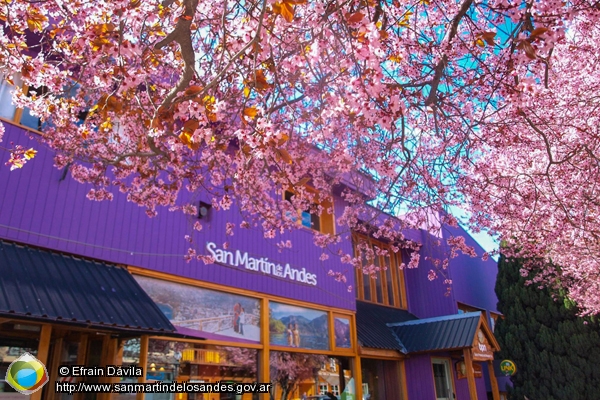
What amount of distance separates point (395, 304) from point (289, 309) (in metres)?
7.41

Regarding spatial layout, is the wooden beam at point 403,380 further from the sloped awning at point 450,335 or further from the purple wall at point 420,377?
the sloped awning at point 450,335

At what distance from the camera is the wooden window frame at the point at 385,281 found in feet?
51.8

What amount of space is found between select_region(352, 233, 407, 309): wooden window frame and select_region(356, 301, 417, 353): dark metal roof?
13.0 inches

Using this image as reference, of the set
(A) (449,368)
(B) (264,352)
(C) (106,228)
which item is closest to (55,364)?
(C) (106,228)

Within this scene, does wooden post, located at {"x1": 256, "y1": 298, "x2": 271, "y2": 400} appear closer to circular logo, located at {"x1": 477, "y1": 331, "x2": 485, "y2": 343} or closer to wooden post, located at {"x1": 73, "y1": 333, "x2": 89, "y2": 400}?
wooden post, located at {"x1": 73, "y1": 333, "x2": 89, "y2": 400}

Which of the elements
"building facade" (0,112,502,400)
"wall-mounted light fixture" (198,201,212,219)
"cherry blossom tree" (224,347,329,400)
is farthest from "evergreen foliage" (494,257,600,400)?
"wall-mounted light fixture" (198,201,212,219)

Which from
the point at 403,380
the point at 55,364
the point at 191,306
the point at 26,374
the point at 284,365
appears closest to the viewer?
the point at 26,374

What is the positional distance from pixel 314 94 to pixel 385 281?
12120mm

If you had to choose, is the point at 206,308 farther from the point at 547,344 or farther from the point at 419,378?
the point at 547,344

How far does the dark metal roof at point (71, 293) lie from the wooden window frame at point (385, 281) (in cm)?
878

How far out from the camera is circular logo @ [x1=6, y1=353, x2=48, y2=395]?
6.13m

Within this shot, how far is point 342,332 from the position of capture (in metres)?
12.6

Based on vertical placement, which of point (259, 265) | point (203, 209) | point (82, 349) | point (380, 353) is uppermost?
point (203, 209)

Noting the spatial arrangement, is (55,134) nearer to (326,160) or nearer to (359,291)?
(326,160)
